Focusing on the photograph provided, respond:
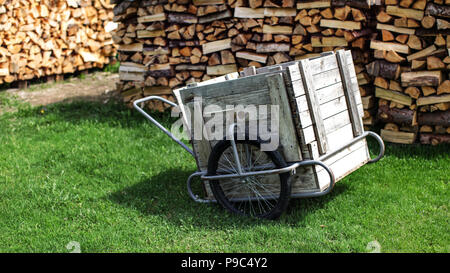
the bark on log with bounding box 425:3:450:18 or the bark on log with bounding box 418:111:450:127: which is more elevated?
the bark on log with bounding box 425:3:450:18

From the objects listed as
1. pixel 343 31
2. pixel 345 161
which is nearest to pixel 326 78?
pixel 345 161

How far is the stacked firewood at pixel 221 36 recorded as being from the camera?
18.2ft

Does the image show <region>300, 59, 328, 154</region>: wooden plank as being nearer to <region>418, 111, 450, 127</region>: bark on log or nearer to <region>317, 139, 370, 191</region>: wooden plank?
<region>317, 139, 370, 191</region>: wooden plank

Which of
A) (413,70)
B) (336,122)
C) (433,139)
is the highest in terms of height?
(336,122)

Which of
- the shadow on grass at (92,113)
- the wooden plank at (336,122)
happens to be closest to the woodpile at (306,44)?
the shadow on grass at (92,113)

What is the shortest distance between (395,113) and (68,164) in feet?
11.5

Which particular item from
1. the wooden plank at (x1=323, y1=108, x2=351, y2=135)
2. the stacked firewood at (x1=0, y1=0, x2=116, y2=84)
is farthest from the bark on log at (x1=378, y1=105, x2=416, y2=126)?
the stacked firewood at (x1=0, y1=0, x2=116, y2=84)

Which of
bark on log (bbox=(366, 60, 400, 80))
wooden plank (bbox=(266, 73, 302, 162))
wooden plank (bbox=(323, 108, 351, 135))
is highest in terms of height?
wooden plank (bbox=(266, 73, 302, 162))

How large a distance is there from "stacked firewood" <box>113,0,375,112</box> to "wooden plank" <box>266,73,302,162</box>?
2.11m

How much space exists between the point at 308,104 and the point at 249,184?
2.69ft

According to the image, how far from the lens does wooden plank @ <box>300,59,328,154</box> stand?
3713 mm

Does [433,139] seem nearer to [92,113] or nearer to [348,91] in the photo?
[348,91]

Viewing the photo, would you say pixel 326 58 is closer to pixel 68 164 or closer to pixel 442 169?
pixel 442 169

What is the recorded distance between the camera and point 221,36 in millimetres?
6328
